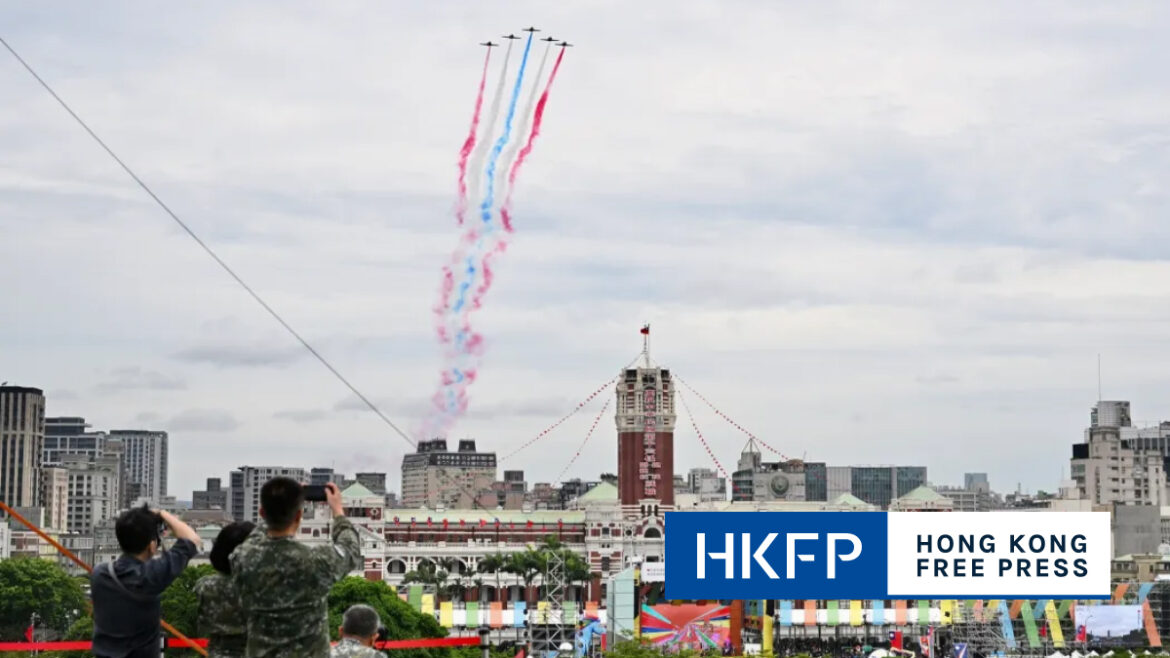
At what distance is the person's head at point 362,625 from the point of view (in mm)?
13039

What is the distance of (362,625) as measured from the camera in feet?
42.8

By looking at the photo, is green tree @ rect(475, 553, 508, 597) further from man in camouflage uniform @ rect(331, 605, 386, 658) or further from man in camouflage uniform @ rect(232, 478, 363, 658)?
man in camouflage uniform @ rect(232, 478, 363, 658)

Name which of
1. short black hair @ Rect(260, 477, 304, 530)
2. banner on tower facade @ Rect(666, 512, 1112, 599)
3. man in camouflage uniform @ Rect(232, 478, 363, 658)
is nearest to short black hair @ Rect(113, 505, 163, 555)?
man in camouflage uniform @ Rect(232, 478, 363, 658)

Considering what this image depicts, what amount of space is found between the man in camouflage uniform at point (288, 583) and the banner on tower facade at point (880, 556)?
27139 mm

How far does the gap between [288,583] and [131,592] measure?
133 centimetres

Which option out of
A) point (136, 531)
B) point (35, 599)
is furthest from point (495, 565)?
point (136, 531)

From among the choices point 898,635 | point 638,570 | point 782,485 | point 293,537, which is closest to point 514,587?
point 638,570

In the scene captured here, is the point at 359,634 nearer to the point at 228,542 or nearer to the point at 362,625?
the point at 362,625

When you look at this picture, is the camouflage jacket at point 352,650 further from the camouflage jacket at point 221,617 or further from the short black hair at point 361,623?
the camouflage jacket at point 221,617

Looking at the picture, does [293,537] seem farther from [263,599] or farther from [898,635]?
[898,635]

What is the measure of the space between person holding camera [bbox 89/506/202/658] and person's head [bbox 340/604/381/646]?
4.39ft

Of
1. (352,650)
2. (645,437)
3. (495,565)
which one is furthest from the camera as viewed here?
(645,437)

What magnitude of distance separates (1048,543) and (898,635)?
62.1 m

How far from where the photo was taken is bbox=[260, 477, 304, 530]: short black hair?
11.4m
